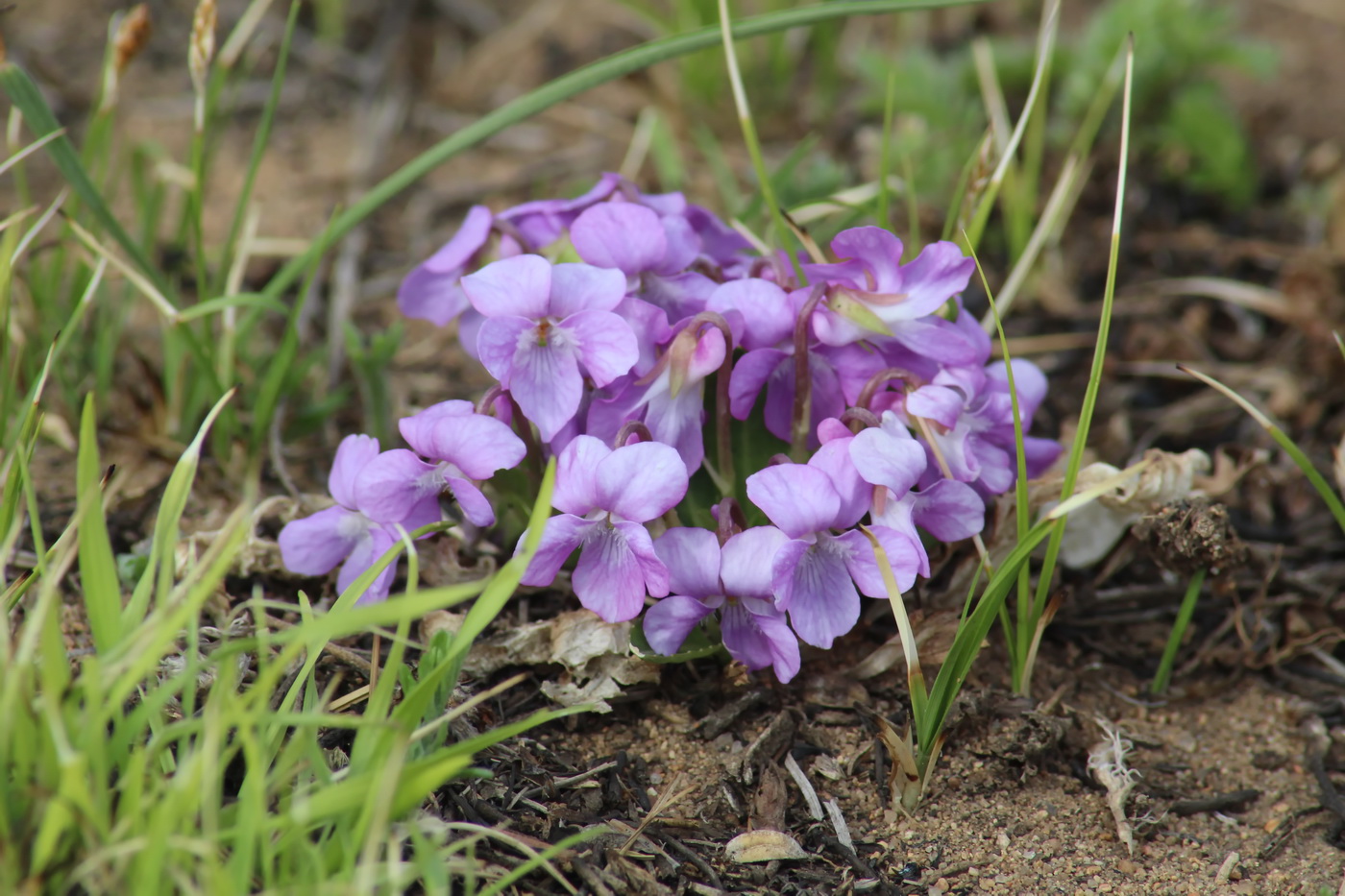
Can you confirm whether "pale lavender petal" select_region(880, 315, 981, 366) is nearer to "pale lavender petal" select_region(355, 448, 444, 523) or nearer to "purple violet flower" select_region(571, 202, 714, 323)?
"purple violet flower" select_region(571, 202, 714, 323)

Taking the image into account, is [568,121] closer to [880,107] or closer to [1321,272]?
[880,107]

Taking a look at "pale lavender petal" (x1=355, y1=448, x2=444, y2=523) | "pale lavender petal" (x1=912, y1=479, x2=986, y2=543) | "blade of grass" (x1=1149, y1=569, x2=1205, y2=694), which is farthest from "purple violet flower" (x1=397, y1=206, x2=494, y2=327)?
"blade of grass" (x1=1149, y1=569, x2=1205, y2=694)

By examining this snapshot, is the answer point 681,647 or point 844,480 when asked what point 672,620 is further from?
point 844,480

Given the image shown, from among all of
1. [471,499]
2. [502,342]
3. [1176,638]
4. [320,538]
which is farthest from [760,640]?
[1176,638]

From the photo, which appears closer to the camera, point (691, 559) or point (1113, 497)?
point (691, 559)

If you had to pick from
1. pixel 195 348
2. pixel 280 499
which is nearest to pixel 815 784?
pixel 280 499

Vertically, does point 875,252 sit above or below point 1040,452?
above

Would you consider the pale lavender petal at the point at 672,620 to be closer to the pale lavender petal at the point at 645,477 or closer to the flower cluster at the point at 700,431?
the flower cluster at the point at 700,431
